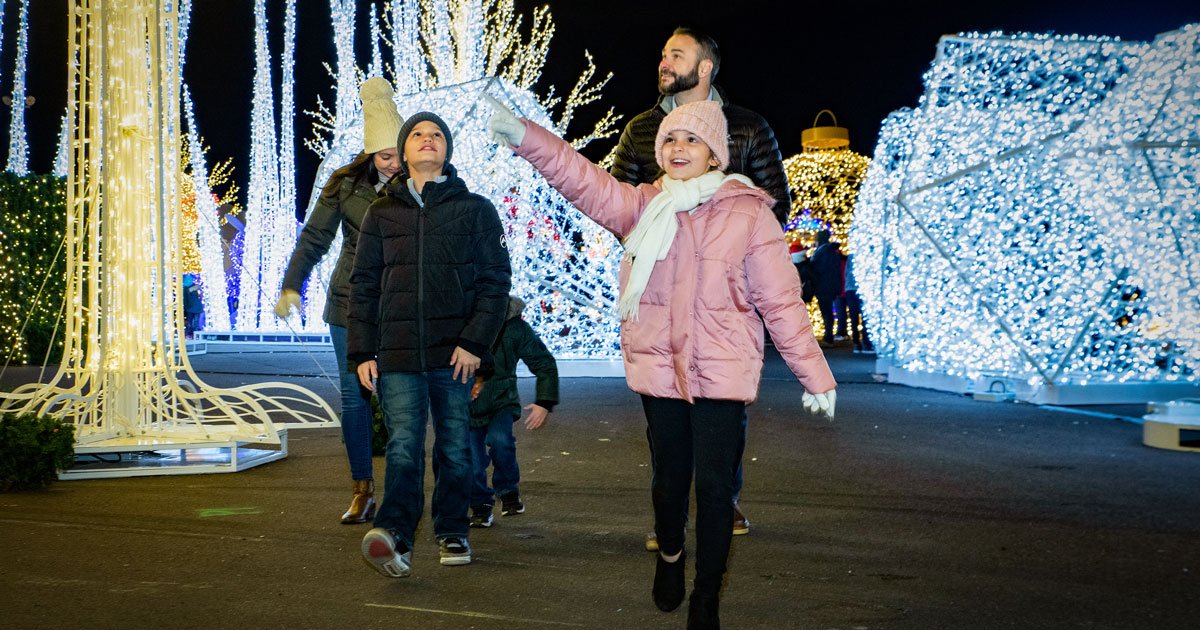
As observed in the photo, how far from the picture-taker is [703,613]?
3.45 meters

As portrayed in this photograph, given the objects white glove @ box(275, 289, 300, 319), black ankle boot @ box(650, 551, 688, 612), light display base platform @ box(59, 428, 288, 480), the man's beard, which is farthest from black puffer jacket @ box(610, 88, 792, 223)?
light display base platform @ box(59, 428, 288, 480)

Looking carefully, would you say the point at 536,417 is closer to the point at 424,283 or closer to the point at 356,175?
the point at 424,283

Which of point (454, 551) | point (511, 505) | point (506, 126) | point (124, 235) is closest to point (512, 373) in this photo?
point (511, 505)

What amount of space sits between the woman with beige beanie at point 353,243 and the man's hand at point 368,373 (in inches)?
32.9

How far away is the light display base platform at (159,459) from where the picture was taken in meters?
6.76

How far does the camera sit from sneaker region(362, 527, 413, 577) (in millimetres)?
4086

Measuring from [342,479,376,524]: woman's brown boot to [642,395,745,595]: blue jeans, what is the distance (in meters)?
2.02

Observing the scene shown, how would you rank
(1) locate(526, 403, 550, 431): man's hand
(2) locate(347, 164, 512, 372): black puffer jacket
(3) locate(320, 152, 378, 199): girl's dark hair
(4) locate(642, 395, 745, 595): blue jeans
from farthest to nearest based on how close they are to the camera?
1. (3) locate(320, 152, 378, 199): girl's dark hair
2. (1) locate(526, 403, 550, 431): man's hand
3. (2) locate(347, 164, 512, 372): black puffer jacket
4. (4) locate(642, 395, 745, 595): blue jeans

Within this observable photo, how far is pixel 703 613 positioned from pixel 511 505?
2.31 meters

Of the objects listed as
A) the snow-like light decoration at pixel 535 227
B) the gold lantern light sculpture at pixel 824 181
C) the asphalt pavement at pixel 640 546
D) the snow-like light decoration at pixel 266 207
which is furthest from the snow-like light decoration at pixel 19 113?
the asphalt pavement at pixel 640 546

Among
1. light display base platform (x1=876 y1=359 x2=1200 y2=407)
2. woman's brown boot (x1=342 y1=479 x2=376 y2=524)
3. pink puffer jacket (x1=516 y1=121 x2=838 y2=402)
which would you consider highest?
pink puffer jacket (x1=516 y1=121 x2=838 y2=402)

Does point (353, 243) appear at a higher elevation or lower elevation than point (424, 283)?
higher

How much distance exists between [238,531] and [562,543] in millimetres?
1472

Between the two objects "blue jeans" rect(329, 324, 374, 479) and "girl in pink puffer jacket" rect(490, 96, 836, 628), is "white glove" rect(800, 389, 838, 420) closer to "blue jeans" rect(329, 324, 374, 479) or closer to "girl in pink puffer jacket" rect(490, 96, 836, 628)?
"girl in pink puffer jacket" rect(490, 96, 836, 628)
